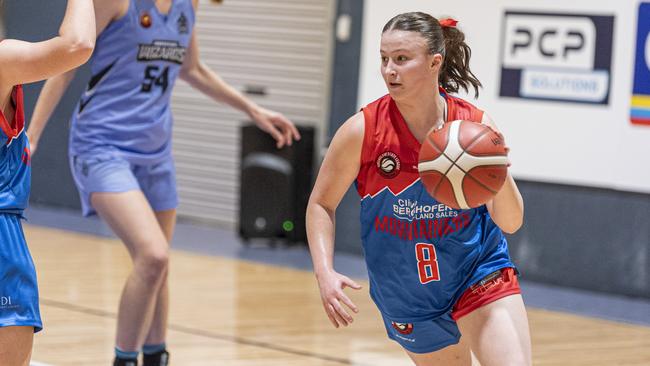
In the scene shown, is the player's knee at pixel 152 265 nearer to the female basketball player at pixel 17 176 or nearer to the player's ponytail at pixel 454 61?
the female basketball player at pixel 17 176

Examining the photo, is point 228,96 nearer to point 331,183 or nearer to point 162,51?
point 162,51

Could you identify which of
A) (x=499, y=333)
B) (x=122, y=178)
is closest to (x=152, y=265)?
(x=122, y=178)

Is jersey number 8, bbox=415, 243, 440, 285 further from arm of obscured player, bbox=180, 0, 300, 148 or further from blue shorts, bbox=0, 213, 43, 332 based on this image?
arm of obscured player, bbox=180, 0, 300, 148

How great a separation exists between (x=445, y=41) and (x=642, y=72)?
194 inches

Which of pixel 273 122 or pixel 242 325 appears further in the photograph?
pixel 242 325

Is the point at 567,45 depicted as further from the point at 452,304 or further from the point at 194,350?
the point at 452,304

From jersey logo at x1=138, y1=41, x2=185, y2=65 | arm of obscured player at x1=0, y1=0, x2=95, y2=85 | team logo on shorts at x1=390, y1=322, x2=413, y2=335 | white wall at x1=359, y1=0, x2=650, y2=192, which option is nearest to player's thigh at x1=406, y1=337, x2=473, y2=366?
team logo on shorts at x1=390, y1=322, x2=413, y2=335

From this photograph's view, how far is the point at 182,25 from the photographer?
564 cm

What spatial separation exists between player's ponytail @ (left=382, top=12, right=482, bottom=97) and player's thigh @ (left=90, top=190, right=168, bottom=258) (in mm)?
1505

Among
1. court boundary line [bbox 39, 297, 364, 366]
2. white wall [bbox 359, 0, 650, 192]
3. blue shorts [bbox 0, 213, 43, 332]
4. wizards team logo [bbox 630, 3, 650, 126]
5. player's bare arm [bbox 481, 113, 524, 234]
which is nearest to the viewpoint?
blue shorts [bbox 0, 213, 43, 332]

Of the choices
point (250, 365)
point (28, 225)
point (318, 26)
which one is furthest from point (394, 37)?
point (28, 225)

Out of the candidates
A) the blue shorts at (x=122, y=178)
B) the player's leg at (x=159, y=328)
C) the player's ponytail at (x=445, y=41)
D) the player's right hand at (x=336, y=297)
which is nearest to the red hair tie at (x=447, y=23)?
the player's ponytail at (x=445, y=41)

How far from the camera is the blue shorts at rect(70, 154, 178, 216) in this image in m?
5.45

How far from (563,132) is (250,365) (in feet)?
12.7
